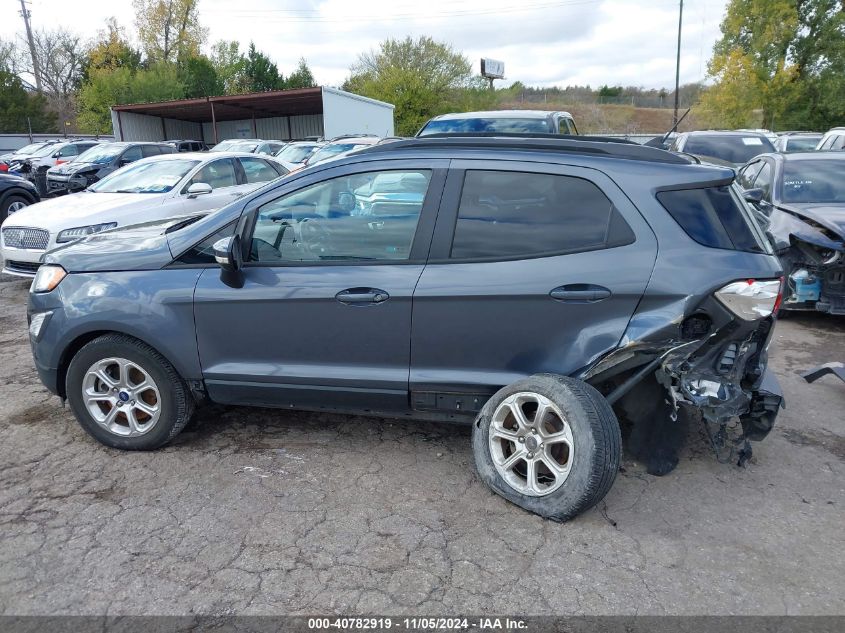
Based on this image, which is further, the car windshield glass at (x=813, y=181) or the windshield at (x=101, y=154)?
the windshield at (x=101, y=154)

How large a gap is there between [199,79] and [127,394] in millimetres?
49417

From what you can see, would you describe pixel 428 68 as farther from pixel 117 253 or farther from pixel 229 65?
pixel 117 253

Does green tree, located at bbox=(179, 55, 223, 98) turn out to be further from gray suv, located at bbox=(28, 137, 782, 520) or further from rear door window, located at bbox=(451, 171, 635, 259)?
rear door window, located at bbox=(451, 171, 635, 259)

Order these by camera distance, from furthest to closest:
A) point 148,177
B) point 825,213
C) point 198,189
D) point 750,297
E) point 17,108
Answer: point 17,108 < point 148,177 < point 198,189 < point 825,213 < point 750,297

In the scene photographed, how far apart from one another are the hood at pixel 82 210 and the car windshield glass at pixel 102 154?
30.0ft

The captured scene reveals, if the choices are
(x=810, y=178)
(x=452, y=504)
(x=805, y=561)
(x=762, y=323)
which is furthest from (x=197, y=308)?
(x=810, y=178)

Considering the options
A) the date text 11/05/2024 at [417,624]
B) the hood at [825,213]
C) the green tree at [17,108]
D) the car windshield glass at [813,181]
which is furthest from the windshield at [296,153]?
the green tree at [17,108]

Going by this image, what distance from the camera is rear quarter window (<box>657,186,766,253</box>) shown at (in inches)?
121

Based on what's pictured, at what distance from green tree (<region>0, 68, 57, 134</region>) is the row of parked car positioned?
48.1 m

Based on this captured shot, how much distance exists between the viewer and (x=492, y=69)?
2345 inches

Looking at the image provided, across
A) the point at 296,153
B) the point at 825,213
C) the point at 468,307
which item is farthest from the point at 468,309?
the point at 296,153

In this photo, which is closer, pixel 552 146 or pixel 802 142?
pixel 552 146

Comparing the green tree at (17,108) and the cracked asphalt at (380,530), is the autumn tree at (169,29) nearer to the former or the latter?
the green tree at (17,108)

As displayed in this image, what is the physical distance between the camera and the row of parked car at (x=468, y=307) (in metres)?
3.05
